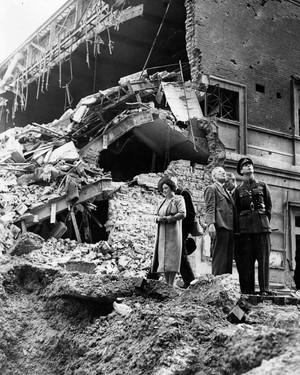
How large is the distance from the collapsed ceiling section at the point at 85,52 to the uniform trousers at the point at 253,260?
374 inches

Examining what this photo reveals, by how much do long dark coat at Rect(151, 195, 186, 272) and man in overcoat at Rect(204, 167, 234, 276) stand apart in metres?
0.40

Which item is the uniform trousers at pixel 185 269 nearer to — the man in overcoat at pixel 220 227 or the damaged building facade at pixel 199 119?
the man in overcoat at pixel 220 227

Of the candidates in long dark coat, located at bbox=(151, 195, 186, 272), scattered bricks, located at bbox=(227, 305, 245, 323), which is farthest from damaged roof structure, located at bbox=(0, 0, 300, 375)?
long dark coat, located at bbox=(151, 195, 186, 272)

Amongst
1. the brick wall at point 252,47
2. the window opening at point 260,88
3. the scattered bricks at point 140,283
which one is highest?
the brick wall at point 252,47

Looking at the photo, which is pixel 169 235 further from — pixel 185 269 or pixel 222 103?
pixel 222 103

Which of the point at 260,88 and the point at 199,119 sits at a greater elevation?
the point at 260,88

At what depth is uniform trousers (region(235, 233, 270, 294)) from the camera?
6.82 m

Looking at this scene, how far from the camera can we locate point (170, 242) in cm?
708

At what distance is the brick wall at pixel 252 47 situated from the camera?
48.2 feet

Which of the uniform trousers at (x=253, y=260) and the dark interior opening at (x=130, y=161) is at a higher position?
the dark interior opening at (x=130, y=161)

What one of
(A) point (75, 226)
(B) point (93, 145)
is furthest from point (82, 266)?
(B) point (93, 145)

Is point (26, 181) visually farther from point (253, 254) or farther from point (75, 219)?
point (253, 254)

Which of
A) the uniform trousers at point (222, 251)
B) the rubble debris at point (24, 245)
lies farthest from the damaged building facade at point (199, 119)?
the uniform trousers at point (222, 251)

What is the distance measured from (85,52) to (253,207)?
14714mm
